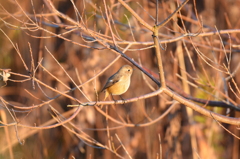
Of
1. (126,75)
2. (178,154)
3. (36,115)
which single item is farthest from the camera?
(178,154)

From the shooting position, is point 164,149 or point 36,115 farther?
point 164,149

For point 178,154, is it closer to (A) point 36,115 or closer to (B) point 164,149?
(B) point 164,149

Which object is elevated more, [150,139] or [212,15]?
[212,15]

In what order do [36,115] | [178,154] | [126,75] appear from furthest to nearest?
[178,154] < [36,115] < [126,75]

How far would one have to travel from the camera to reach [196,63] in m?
5.86

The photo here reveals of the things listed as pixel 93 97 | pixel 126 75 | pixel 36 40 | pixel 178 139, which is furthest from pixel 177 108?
pixel 36 40

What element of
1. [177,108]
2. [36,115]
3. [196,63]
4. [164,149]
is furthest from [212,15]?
[36,115]

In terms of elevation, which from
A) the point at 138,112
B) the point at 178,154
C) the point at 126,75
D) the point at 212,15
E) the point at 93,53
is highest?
the point at 212,15

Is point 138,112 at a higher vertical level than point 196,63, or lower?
lower

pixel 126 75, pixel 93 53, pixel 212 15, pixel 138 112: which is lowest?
pixel 138 112

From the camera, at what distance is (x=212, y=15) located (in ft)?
19.0

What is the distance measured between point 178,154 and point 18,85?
3.27 metres

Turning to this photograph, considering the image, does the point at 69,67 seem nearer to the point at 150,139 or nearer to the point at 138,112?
the point at 138,112

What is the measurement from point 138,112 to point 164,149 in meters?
0.82
